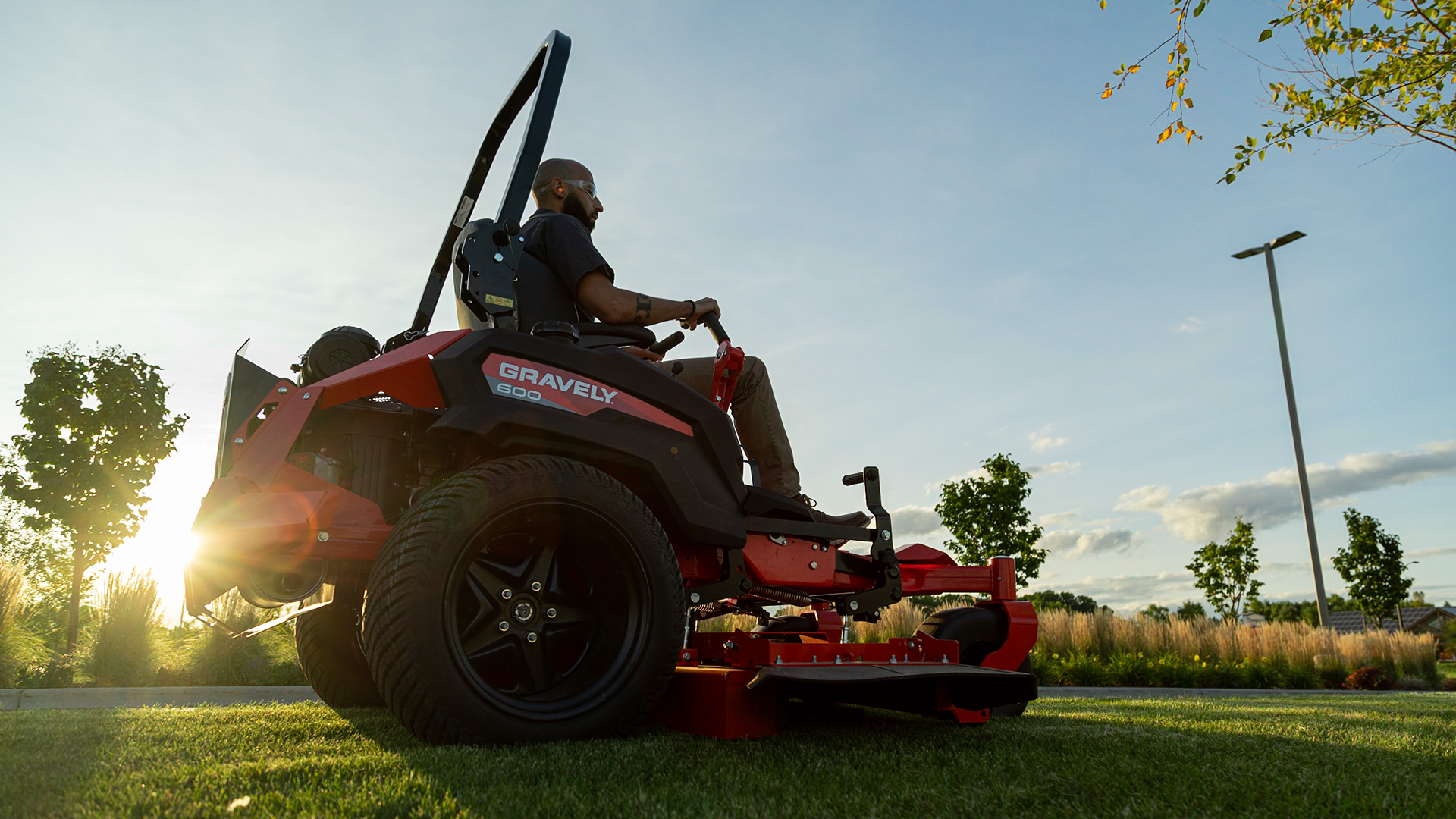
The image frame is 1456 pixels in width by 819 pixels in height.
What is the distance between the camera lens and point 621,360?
2914 millimetres

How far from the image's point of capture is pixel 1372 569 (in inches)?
1107

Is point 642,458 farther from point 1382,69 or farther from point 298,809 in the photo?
point 1382,69

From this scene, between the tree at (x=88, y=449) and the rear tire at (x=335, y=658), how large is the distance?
8.67 meters

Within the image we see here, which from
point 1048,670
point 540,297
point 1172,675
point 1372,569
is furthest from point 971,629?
point 1372,569

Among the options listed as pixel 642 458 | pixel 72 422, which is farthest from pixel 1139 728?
pixel 72 422

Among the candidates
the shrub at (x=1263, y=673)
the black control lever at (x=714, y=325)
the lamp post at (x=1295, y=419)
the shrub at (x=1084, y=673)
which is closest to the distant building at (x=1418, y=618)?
the lamp post at (x=1295, y=419)

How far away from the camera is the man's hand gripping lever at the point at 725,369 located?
3479 millimetres

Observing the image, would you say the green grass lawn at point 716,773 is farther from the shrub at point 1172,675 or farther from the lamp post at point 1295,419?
the lamp post at point 1295,419

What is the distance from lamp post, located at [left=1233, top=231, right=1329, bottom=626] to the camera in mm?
16547

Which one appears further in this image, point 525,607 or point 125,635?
point 125,635

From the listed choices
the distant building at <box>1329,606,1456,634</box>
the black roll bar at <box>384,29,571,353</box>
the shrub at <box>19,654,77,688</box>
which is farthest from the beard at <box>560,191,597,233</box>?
the distant building at <box>1329,606,1456,634</box>

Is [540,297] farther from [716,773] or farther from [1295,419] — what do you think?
[1295,419]

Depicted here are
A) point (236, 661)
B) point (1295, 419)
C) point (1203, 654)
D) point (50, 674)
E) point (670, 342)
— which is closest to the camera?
point (670, 342)

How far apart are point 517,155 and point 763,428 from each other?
1530 mm
